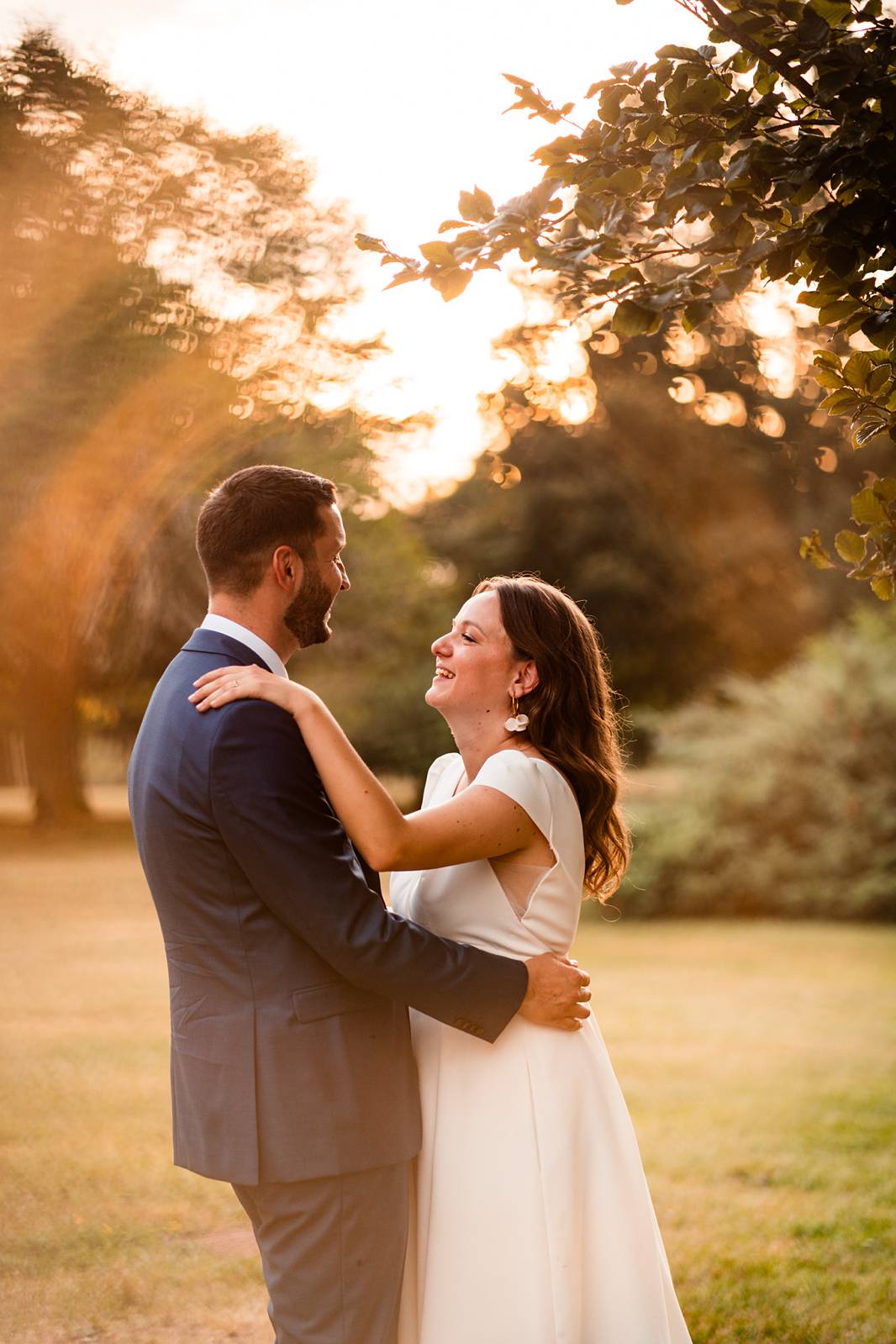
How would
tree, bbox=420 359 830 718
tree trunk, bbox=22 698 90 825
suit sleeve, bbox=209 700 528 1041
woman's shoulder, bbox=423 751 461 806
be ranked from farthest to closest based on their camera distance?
tree, bbox=420 359 830 718 → tree trunk, bbox=22 698 90 825 → woman's shoulder, bbox=423 751 461 806 → suit sleeve, bbox=209 700 528 1041

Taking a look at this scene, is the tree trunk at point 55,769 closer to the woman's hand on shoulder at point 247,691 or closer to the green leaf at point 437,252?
the woman's hand on shoulder at point 247,691

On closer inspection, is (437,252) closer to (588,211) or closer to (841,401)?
(588,211)

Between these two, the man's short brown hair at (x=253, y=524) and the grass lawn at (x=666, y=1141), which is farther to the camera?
the grass lawn at (x=666, y=1141)

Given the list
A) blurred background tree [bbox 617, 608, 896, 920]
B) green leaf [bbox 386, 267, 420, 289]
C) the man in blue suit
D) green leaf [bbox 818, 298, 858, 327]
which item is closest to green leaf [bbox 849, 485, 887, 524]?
green leaf [bbox 818, 298, 858, 327]

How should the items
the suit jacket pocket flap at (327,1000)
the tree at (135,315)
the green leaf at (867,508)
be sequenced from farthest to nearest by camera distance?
the tree at (135,315) < the green leaf at (867,508) < the suit jacket pocket flap at (327,1000)

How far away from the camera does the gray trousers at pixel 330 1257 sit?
2.57 metres

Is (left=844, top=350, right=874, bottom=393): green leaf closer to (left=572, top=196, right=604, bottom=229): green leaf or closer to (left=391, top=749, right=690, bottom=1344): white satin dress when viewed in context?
(left=572, top=196, right=604, bottom=229): green leaf

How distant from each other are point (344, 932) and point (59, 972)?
1192cm

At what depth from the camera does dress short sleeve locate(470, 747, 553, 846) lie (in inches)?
113

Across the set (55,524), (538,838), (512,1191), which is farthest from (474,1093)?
(55,524)

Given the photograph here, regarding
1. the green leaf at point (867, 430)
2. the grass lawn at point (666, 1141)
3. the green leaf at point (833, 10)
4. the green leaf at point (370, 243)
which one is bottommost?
the grass lawn at point (666, 1141)

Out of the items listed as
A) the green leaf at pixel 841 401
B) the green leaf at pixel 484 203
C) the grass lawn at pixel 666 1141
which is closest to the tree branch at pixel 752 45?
the green leaf at pixel 484 203

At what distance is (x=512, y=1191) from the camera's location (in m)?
2.82

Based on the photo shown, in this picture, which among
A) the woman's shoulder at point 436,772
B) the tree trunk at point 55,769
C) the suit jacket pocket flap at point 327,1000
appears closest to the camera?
the suit jacket pocket flap at point 327,1000
